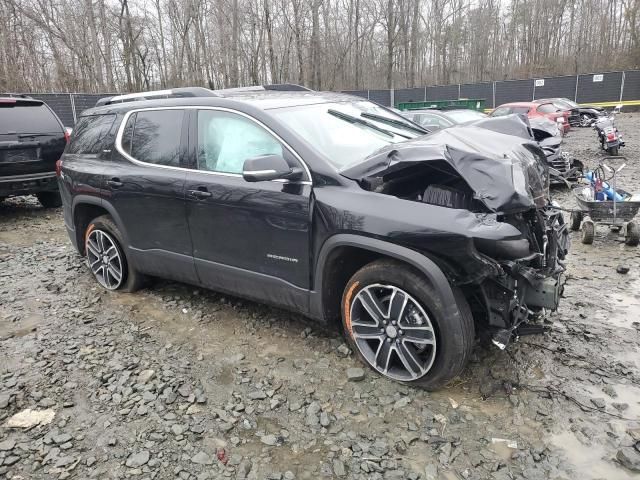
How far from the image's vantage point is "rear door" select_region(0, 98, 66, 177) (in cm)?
704

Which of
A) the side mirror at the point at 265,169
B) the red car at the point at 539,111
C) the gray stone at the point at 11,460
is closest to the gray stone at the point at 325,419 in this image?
the side mirror at the point at 265,169

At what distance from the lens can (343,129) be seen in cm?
352

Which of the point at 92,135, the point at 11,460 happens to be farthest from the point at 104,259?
the point at 11,460

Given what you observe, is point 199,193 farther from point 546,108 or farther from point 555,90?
point 555,90

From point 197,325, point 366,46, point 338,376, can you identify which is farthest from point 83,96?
point 366,46

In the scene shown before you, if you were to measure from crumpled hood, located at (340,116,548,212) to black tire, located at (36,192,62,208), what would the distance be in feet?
24.2

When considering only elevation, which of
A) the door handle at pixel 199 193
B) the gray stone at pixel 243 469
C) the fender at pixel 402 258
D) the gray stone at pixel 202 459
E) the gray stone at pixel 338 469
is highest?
the door handle at pixel 199 193

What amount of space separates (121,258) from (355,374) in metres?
2.66

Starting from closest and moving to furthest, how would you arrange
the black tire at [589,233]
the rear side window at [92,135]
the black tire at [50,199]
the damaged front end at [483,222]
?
the damaged front end at [483,222] < the rear side window at [92,135] < the black tire at [589,233] < the black tire at [50,199]

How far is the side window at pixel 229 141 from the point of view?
3.32 m

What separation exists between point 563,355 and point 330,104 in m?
2.55

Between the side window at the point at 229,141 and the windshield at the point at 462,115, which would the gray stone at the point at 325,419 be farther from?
the windshield at the point at 462,115

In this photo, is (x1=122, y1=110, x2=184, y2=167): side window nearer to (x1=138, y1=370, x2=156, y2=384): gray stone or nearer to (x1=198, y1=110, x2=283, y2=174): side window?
(x1=198, y1=110, x2=283, y2=174): side window

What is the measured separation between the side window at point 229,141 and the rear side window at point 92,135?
4.24 feet
